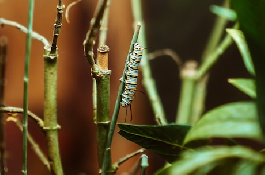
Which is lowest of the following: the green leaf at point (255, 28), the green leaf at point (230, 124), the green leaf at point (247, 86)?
the green leaf at point (230, 124)

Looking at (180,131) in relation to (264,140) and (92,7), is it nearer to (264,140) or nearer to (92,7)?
(264,140)

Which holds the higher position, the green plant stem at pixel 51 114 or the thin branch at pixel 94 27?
the thin branch at pixel 94 27

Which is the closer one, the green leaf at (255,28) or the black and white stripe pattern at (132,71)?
the green leaf at (255,28)

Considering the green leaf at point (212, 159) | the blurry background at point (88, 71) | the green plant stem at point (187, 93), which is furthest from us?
the blurry background at point (88, 71)

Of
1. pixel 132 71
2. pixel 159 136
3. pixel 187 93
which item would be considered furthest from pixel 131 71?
pixel 187 93

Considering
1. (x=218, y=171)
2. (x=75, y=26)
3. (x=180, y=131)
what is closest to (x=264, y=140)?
(x=218, y=171)

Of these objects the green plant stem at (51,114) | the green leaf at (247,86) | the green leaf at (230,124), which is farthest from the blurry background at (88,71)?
the green leaf at (230,124)

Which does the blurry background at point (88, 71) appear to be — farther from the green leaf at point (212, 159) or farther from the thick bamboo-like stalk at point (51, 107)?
the green leaf at point (212, 159)

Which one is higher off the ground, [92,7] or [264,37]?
[92,7]
